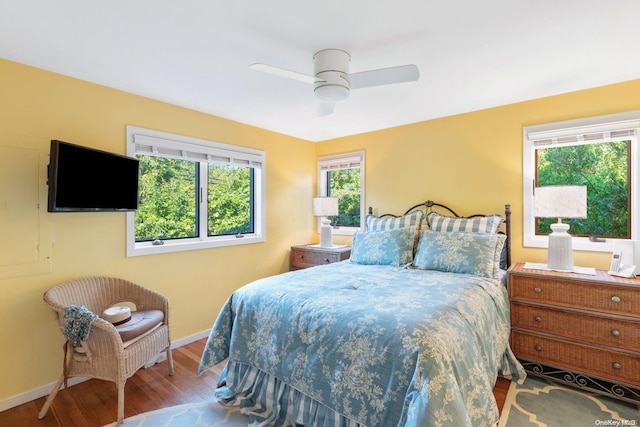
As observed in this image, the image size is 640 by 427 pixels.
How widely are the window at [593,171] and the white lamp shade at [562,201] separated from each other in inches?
15.2

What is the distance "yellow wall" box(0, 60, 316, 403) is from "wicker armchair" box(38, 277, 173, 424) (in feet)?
0.61

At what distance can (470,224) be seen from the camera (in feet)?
9.45

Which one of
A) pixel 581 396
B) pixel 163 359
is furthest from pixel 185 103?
pixel 581 396

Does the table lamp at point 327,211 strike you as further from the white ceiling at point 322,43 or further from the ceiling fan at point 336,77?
the ceiling fan at point 336,77

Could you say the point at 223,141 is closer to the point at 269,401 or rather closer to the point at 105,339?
the point at 105,339

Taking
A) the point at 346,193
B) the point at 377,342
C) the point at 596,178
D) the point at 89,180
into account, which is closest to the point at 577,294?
the point at 596,178

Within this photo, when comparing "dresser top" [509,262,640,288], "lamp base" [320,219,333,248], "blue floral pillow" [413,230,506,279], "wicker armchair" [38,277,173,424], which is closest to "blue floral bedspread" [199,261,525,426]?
"blue floral pillow" [413,230,506,279]

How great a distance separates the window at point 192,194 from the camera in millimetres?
2892

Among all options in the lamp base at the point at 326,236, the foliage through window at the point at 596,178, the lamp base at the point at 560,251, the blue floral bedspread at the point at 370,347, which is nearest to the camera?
the blue floral bedspread at the point at 370,347

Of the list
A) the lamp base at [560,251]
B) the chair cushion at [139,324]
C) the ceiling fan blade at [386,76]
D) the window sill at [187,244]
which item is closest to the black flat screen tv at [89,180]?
the window sill at [187,244]

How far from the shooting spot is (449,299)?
1.84 meters

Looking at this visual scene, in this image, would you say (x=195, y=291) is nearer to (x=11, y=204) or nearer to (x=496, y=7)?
(x=11, y=204)

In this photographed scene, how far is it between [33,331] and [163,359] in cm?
97

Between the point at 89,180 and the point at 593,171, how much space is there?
4.13 m
